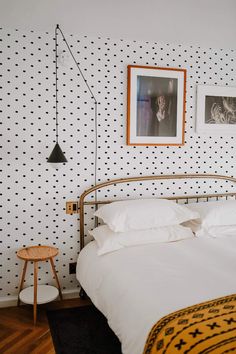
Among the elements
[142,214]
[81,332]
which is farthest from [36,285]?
[142,214]

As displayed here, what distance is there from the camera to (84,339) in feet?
7.89

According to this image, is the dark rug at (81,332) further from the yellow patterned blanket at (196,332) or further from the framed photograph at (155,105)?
the framed photograph at (155,105)

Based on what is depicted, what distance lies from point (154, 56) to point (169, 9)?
45 centimetres

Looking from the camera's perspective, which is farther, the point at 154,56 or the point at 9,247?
the point at 154,56

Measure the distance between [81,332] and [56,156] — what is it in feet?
4.29

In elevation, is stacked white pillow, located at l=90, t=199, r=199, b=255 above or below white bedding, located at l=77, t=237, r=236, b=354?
above

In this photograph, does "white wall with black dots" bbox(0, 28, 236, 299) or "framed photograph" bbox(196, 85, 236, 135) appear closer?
"white wall with black dots" bbox(0, 28, 236, 299)

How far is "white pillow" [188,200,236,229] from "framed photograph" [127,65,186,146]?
65 centimetres

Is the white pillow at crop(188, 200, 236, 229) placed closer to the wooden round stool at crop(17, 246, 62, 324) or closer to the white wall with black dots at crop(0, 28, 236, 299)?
the white wall with black dots at crop(0, 28, 236, 299)

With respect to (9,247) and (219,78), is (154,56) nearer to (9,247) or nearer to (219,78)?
(219,78)

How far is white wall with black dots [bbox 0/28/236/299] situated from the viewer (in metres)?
2.82

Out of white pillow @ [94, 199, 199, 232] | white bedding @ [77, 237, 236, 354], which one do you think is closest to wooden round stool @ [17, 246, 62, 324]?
white bedding @ [77, 237, 236, 354]

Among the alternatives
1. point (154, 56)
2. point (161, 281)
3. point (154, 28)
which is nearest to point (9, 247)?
point (161, 281)

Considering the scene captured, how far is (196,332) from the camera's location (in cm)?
149
